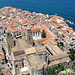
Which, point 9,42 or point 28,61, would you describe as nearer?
point 28,61

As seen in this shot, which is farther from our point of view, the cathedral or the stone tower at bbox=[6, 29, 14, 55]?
the stone tower at bbox=[6, 29, 14, 55]

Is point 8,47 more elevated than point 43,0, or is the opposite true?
point 43,0

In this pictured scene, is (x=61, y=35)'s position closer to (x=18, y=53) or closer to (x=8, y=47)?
(x=8, y=47)

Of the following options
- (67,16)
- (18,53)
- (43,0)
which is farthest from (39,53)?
(43,0)

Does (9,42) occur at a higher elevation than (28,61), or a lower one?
higher

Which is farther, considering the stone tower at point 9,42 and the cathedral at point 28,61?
the stone tower at point 9,42

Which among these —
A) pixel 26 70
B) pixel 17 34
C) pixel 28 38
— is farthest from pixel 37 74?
pixel 17 34

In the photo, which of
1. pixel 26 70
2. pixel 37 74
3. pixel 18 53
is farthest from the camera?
pixel 18 53

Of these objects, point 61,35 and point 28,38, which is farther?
point 61,35

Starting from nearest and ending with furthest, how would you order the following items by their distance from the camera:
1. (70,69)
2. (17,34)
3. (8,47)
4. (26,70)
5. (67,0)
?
(26,70) < (70,69) < (8,47) < (17,34) < (67,0)

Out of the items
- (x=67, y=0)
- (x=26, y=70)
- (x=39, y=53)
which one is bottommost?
(x=26, y=70)
